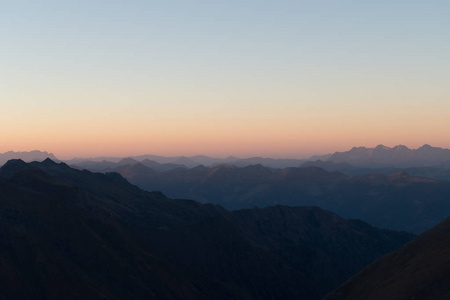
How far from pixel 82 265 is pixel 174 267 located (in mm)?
31261

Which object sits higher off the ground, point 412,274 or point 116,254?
point 412,274

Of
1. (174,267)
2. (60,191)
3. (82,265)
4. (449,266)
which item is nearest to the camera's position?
(449,266)

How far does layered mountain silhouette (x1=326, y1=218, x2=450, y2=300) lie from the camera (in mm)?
76938

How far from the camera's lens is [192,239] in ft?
593

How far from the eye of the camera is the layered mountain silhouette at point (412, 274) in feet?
252

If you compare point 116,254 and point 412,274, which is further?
point 116,254

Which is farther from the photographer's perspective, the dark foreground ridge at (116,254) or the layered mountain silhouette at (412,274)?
the dark foreground ridge at (116,254)

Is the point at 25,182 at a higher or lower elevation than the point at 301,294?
higher

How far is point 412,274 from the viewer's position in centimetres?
8650

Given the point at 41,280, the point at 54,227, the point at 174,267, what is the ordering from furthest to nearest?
the point at 174,267 < the point at 54,227 < the point at 41,280

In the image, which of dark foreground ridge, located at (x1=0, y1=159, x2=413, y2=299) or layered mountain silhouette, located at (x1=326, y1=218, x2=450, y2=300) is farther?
dark foreground ridge, located at (x1=0, y1=159, x2=413, y2=299)

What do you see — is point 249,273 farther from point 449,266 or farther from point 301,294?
point 449,266

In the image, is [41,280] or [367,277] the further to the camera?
[41,280]

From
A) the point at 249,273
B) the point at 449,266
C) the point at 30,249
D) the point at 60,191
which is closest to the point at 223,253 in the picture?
the point at 249,273
